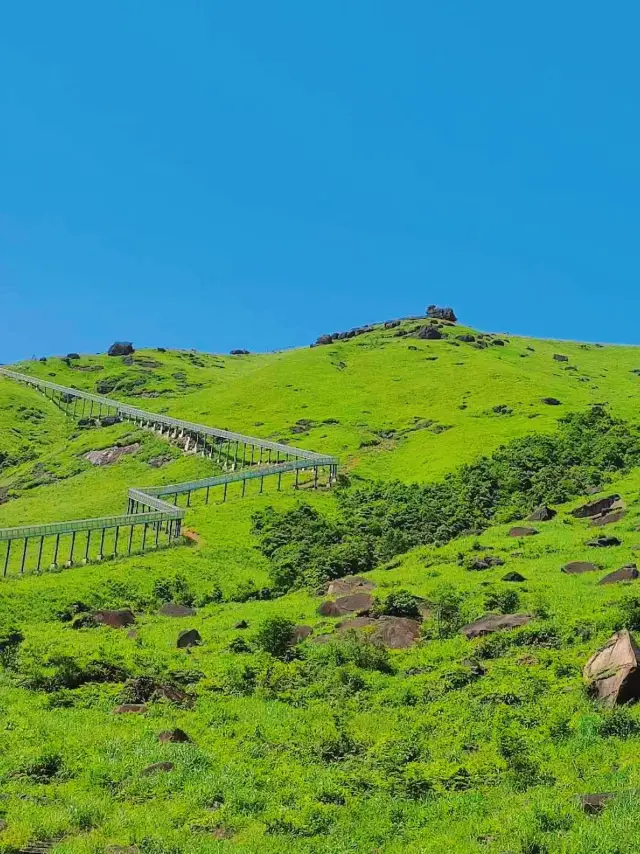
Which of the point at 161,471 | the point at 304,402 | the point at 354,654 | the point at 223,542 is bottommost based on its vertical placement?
the point at 354,654

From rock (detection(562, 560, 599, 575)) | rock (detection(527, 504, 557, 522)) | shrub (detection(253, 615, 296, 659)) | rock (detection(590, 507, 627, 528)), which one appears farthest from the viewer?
rock (detection(527, 504, 557, 522))

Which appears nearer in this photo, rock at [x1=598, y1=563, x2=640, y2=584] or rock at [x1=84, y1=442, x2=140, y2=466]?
rock at [x1=598, y1=563, x2=640, y2=584]

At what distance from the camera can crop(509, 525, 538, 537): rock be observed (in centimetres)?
6084

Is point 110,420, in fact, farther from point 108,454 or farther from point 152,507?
point 152,507

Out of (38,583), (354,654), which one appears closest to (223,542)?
(38,583)

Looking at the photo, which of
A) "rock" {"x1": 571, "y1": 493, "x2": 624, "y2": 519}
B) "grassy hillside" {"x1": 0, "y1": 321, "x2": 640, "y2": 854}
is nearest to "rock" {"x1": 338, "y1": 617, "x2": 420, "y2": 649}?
"grassy hillside" {"x1": 0, "y1": 321, "x2": 640, "y2": 854}

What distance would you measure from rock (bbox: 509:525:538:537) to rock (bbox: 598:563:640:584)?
53.7ft

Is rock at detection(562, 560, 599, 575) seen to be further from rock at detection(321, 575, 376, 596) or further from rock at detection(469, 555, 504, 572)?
rock at detection(321, 575, 376, 596)

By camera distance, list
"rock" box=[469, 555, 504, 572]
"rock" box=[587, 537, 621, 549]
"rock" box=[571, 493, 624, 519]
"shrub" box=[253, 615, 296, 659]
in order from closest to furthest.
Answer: "shrub" box=[253, 615, 296, 659], "rock" box=[469, 555, 504, 572], "rock" box=[587, 537, 621, 549], "rock" box=[571, 493, 624, 519]

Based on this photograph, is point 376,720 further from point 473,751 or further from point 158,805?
point 158,805

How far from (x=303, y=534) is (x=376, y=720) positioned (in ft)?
137

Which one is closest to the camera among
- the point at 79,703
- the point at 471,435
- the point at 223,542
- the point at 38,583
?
the point at 79,703

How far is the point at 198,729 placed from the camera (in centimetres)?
3066

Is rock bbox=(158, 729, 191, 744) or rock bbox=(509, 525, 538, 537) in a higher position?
rock bbox=(509, 525, 538, 537)
